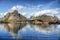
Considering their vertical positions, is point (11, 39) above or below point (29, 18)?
below

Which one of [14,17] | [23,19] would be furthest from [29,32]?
[14,17]

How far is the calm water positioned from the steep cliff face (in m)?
0.11

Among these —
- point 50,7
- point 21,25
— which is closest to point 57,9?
point 50,7

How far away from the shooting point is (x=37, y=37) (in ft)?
13.4

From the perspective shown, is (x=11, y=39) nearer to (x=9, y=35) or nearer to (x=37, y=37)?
(x=9, y=35)

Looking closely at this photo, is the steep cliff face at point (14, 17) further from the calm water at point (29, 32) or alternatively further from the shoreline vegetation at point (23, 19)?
the calm water at point (29, 32)

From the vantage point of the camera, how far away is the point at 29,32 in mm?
4109

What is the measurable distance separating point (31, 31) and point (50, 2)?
79 cm

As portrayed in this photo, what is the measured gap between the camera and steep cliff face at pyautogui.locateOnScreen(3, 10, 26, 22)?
164 inches

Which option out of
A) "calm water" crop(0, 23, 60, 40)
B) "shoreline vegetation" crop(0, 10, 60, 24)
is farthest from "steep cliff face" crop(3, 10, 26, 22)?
"calm water" crop(0, 23, 60, 40)

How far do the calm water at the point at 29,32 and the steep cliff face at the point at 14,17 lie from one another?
115 mm

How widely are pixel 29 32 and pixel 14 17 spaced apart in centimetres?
49

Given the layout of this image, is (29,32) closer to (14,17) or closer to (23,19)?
(23,19)

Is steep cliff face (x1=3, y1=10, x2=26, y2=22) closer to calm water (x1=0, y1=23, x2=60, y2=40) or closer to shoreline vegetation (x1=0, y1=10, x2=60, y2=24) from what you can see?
shoreline vegetation (x1=0, y1=10, x2=60, y2=24)
